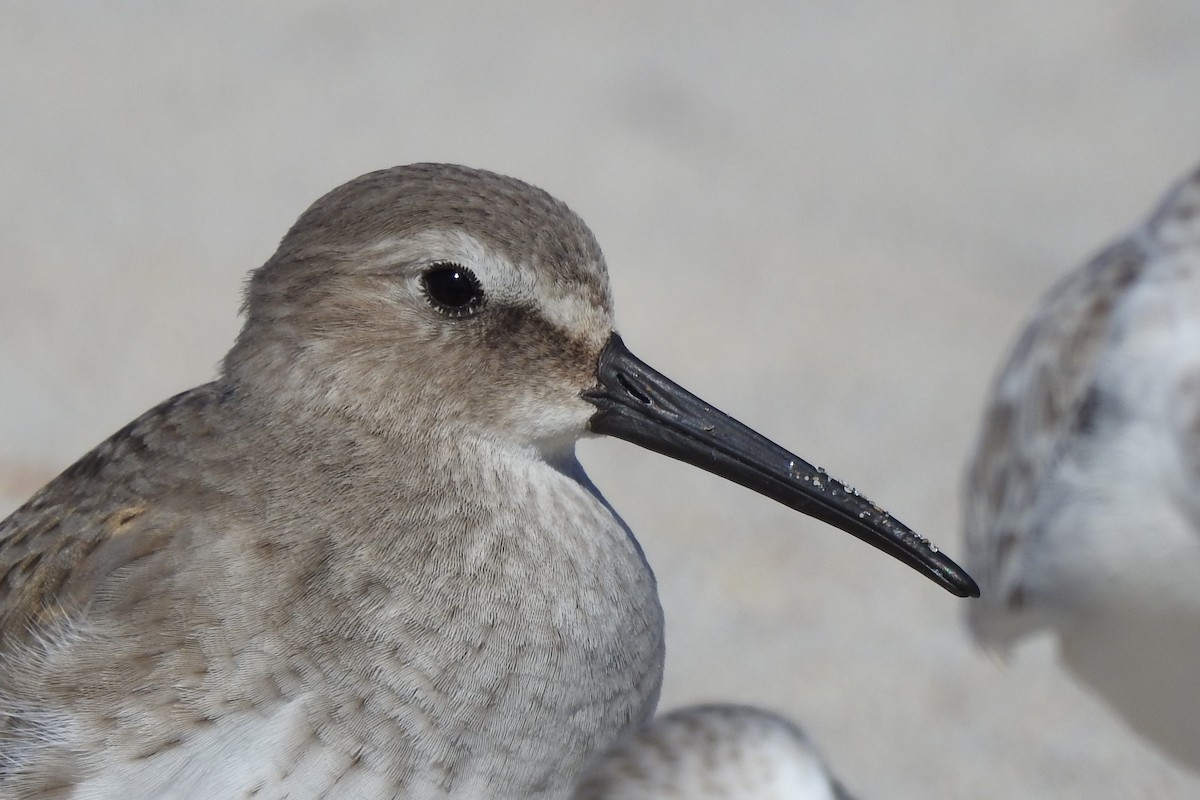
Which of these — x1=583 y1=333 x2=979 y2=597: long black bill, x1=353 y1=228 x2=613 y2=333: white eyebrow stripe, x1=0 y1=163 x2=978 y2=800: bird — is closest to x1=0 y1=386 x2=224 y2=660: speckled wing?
x1=0 y1=163 x2=978 y2=800: bird

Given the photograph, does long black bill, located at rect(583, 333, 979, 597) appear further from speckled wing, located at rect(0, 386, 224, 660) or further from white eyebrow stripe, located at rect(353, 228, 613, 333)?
speckled wing, located at rect(0, 386, 224, 660)

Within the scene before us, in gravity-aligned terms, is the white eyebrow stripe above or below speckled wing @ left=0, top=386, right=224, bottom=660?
above

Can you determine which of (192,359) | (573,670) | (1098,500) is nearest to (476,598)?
(573,670)

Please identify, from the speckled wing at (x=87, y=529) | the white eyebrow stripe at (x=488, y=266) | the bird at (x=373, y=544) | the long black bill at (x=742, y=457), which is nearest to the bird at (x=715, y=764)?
the bird at (x=373, y=544)

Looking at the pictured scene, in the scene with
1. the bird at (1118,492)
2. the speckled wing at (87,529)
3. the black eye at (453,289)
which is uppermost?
the bird at (1118,492)

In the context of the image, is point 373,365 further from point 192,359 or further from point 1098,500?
point 192,359

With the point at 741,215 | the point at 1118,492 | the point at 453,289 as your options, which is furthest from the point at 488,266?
the point at 741,215

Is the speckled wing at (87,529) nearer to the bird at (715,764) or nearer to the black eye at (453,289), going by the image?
the black eye at (453,289)
